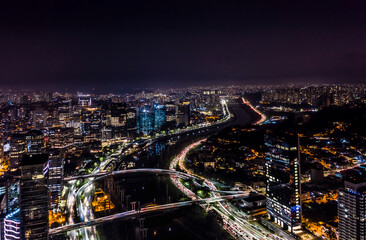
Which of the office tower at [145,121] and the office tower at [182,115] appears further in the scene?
the office tower at [182,115]

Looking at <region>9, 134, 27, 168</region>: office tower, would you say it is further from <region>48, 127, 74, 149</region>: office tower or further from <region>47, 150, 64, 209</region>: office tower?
<region>47, 150, 64, 209</region>: office tower

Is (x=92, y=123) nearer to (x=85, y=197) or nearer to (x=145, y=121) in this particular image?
(x=145, y=121)

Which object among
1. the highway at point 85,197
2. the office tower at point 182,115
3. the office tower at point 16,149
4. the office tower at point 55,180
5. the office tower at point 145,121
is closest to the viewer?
the highway at point 85,197

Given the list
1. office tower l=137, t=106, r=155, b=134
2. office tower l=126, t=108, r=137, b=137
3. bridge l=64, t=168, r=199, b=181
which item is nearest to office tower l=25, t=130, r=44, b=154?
bridge l=64, t=168, r=199, b=181

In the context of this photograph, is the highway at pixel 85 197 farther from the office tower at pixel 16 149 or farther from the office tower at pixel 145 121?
the office tower at pixel 145 121

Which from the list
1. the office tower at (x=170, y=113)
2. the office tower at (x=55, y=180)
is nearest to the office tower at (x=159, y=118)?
the office tower at (x=170, y=113)

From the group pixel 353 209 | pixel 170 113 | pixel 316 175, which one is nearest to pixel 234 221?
pixel 353 209
